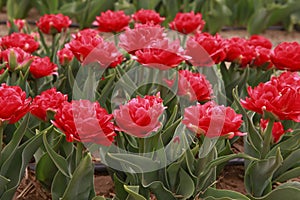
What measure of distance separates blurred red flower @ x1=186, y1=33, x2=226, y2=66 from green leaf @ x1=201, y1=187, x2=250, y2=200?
59 centimetres

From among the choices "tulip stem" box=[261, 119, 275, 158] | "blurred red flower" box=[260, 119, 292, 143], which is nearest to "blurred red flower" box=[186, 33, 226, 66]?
"blurred red flower" box=[260, 119, 292, 143]

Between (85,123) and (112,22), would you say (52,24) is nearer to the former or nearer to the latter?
(112,22)

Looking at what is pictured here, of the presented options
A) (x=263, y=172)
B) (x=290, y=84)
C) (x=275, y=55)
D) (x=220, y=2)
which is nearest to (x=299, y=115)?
(x=290, y=84)

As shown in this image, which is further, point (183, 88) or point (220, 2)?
point (220, 2)

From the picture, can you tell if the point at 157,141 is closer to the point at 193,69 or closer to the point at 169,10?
the point at 193,69

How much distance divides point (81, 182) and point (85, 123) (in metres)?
0.27

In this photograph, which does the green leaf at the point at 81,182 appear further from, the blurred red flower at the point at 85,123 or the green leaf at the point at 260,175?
the green leaf at the point at 260,175

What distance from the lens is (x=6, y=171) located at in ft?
6.00

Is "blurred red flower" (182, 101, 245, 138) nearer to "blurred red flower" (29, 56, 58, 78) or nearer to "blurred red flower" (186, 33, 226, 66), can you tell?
"blurred red flower" (186, 33, 226, 66)

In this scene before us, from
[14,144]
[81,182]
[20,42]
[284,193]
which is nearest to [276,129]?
[284,193]

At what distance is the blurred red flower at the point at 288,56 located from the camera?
2201 mm

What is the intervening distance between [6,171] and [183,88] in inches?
25.4

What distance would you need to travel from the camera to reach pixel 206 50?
2.26 meters

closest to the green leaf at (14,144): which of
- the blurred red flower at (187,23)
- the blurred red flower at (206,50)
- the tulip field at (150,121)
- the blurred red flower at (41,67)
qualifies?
the tulip field at (150,121)
